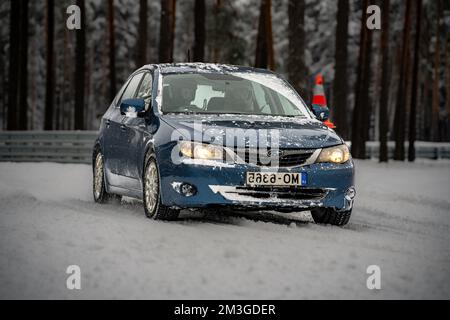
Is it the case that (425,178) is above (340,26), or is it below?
below

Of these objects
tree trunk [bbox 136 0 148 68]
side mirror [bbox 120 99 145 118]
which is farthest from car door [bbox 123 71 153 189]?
tree trunk [bbox 136 0 148 68]

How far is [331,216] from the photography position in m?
9.86

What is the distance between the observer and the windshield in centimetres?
1012

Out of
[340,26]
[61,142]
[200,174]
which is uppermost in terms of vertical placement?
[340,26]

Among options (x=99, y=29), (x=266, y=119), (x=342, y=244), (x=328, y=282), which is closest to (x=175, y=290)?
(x=328, y=282)

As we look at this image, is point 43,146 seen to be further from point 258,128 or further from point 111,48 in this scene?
point 258,128

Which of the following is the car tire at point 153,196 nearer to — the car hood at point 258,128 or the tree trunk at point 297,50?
the car hood at point 258,128

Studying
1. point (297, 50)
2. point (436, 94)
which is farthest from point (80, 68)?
point (436, 94)

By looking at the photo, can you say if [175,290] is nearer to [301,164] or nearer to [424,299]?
[424,299]

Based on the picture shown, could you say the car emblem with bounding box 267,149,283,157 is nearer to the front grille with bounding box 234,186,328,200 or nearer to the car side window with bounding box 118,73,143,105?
the front grille with bounding box 234,186,328,200

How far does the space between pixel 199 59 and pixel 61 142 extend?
15.6ft

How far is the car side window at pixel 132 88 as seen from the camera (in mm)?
11221

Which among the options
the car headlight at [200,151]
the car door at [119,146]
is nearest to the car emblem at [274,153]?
the car headlight at [200,151]

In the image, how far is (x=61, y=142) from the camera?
89.2 feet
